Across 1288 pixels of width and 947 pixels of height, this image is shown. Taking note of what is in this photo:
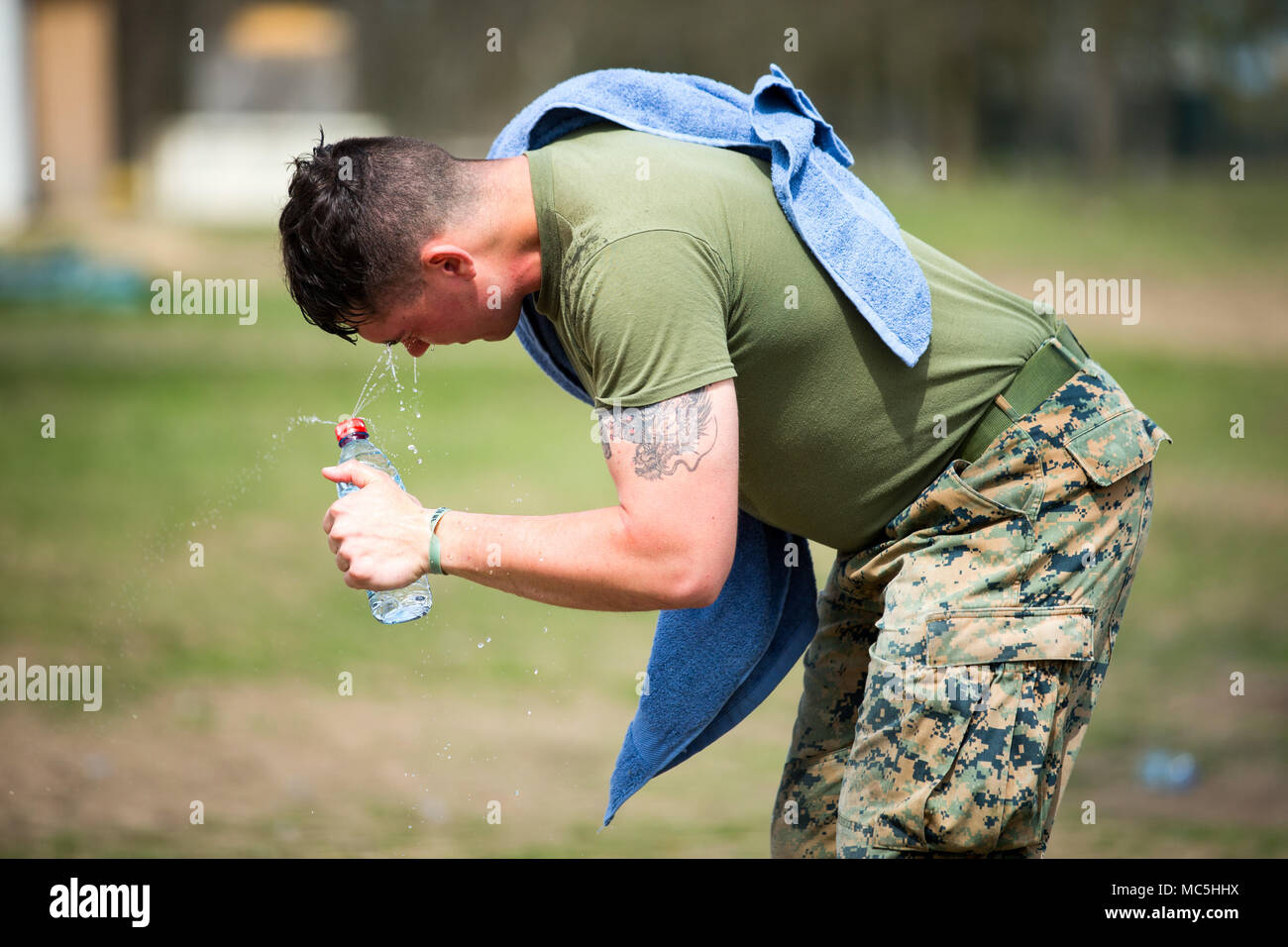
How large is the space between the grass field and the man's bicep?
8.26 feet

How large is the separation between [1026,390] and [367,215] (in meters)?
1.27

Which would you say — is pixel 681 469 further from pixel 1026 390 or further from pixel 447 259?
pixel 1026 390

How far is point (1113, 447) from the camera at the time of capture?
260cm

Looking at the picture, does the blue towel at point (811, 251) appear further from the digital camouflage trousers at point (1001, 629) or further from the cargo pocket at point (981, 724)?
the cargo pocket at point (981, 724)

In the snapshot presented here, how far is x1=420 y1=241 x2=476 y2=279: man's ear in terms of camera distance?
7.84 feet

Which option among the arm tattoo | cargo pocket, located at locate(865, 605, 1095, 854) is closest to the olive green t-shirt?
the arm tattoo

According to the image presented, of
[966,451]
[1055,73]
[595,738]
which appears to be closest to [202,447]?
[595,738]

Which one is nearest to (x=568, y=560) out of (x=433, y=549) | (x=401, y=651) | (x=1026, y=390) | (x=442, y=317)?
(x=433, y=549)

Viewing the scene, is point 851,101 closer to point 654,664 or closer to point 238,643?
point 238,643

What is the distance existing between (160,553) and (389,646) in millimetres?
2021

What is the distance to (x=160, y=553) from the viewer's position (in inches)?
313

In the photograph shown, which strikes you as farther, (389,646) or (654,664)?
(389,646)
